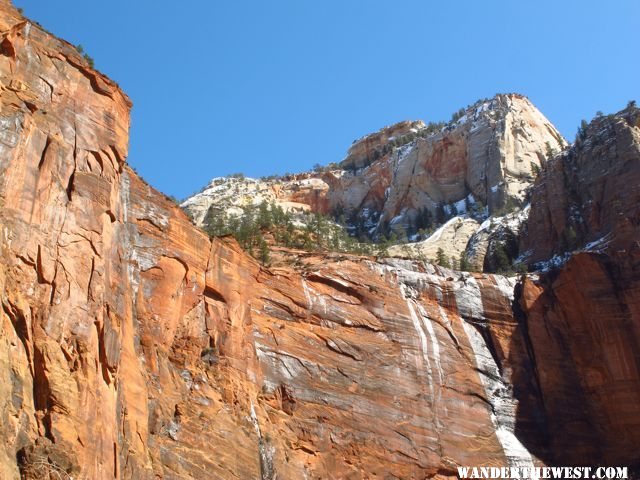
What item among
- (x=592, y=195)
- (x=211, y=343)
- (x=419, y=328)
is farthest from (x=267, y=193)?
(x=211, y=343)

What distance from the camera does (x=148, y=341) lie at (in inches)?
1330

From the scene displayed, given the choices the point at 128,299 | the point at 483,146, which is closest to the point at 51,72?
the point at 128,299

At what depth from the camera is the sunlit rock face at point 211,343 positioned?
2631 centimetres

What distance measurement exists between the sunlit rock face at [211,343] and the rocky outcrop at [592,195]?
18.9ft

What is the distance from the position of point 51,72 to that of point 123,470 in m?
15.1

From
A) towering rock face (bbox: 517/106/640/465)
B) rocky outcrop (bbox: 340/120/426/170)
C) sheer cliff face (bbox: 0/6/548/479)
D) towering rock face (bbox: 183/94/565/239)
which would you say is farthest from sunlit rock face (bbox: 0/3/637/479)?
rocky outcrop (bbox: 340/120/426/170)

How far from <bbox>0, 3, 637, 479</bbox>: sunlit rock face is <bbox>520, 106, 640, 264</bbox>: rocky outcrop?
18.9 ft

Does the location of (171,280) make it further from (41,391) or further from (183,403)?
(41,391)

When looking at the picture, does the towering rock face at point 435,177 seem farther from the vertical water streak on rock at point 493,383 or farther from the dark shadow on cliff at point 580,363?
the vertical water streak on rock at point 493,383

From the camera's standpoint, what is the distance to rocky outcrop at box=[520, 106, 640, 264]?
5456 cm

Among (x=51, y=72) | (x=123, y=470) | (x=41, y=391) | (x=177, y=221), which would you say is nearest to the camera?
(x=41, y=391)

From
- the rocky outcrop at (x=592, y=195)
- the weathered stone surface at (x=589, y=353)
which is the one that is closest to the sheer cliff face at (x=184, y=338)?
the weathered stone surface at (x=589, y=353)

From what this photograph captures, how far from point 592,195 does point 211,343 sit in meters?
33.0

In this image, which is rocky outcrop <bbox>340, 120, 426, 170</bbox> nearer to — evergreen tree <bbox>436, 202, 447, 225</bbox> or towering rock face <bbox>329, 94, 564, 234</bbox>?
towering rock face <bbox>329, 94, 564, 234</bbox>
